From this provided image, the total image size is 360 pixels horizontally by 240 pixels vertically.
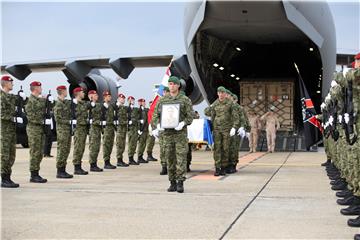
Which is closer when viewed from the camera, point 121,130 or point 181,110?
point 181,110

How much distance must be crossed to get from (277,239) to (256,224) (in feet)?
1.82

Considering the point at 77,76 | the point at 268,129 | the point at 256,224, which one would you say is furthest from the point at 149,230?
the point at 77,76

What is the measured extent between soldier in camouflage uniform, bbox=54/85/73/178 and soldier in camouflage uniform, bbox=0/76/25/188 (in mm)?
1089

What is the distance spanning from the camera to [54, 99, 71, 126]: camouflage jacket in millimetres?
8023

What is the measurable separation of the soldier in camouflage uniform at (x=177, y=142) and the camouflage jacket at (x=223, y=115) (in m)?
1.99

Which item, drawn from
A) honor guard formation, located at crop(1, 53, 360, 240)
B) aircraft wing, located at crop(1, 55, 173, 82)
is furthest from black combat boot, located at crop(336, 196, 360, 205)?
aircraft wing, located at crop(1, 55, 173, 82)

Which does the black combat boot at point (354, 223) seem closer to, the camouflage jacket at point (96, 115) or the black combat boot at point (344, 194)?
the black combat boot at point (344, 194)

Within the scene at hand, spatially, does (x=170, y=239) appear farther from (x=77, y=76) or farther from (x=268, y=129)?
(x=77, y=76)

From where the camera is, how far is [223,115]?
8625mm

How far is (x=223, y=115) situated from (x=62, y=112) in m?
2.71

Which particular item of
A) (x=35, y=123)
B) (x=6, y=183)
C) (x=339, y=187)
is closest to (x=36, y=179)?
(x=6, y=183)

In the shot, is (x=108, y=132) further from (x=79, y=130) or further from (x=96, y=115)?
(x=79, y=130)

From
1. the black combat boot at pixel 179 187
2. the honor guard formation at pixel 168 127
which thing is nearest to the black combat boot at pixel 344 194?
the honor guard formation at pixel 168 127

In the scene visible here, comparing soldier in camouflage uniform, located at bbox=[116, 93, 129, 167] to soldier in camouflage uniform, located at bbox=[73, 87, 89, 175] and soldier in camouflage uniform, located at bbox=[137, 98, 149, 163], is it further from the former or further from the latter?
soldier in camouflage uniform, located at bbox=[73, 87, 89, 175]
